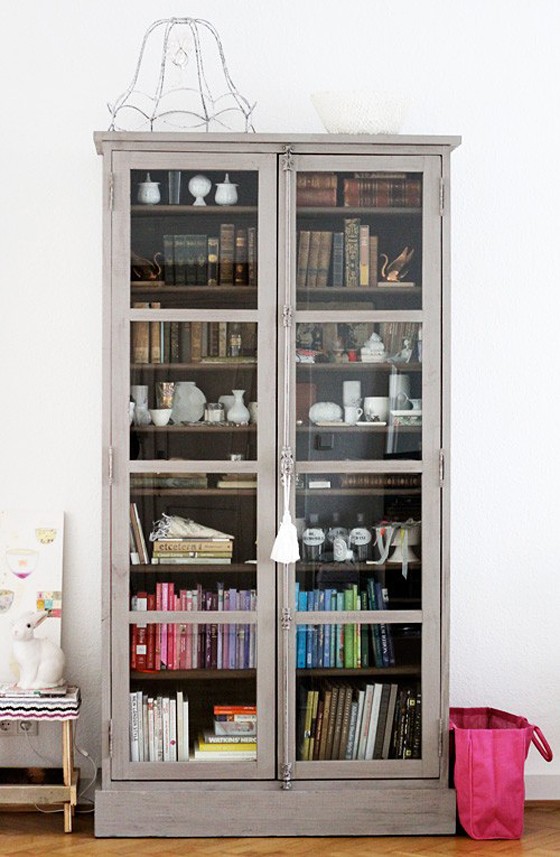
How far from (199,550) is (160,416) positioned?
0.46 metres

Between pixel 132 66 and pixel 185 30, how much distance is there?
228mm

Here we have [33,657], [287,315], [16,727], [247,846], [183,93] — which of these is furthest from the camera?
[183,93]

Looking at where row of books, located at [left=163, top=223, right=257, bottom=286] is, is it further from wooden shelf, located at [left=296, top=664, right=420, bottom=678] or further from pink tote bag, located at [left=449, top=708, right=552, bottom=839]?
pink tote bag, located at [left=449, top=708, right=552, bottom=839]

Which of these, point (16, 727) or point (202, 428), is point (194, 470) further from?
point (16, 727)

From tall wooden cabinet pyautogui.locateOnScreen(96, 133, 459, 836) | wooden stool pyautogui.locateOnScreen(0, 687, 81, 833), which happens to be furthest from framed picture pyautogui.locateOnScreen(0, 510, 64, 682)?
tall wooden cabinet pyautogui.locateOnScreen(96, 133, 459, 836)

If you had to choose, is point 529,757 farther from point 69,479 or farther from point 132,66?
point 132,66

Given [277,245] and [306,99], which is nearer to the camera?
[277,245]

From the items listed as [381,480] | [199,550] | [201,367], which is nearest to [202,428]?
[201,367]

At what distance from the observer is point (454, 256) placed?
416 centimetres

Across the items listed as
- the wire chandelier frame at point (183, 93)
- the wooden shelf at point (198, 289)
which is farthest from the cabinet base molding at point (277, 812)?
the wire chandelier frame at point (183, 93)

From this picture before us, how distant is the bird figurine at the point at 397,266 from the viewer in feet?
12.3

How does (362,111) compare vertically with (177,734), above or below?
above

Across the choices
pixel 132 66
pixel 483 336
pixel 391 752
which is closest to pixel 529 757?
pixel 391 752

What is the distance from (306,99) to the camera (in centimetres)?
412
